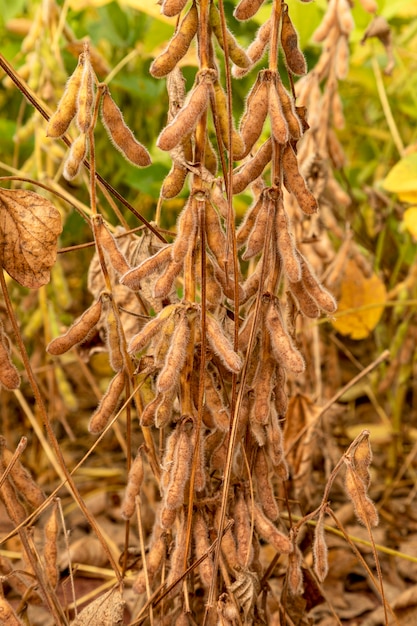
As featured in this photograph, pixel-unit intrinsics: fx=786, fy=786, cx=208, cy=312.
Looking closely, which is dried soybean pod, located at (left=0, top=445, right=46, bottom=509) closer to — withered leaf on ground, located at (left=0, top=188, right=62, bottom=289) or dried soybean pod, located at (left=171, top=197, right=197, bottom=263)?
withered leaf on ground, located at (left=0, top=188, right=62, bottom=289)

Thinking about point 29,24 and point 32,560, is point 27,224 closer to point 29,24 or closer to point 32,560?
point 32,560

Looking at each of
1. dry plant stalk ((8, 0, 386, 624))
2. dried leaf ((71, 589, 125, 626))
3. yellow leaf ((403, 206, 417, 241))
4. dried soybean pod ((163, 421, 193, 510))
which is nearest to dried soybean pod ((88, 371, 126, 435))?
dry plant stalk ((8, 0, 386, 624))

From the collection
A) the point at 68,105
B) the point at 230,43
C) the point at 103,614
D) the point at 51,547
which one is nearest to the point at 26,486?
the point at 51,547

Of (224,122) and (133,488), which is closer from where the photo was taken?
(224,122)

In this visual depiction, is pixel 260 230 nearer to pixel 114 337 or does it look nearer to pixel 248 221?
pixel 248 221

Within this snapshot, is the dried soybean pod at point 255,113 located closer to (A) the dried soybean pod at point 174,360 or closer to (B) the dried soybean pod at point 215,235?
(B) the dried soybean pod at point 215,235
